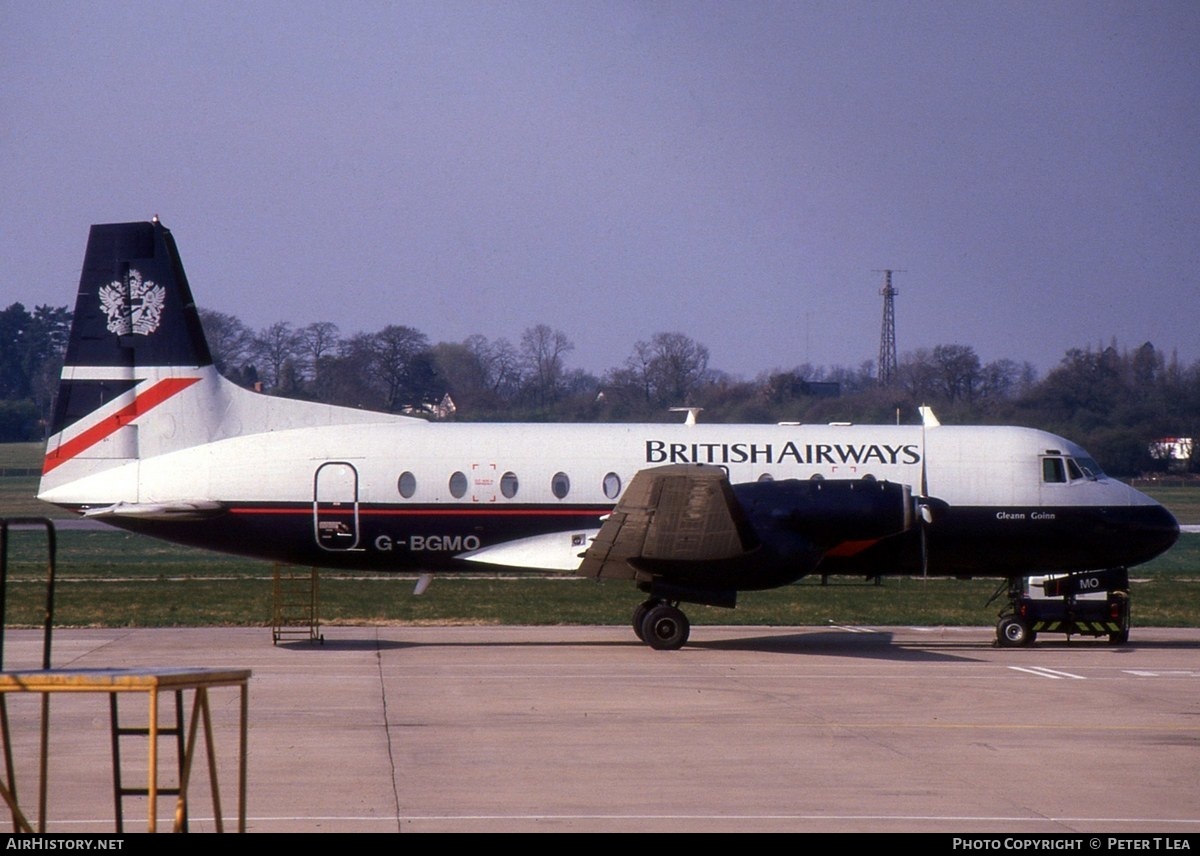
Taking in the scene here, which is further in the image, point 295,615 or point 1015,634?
point 295,615

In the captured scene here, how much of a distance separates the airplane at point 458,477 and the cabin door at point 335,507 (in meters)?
0.02

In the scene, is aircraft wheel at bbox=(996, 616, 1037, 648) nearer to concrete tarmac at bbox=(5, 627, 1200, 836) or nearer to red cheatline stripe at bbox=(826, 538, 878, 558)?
concrete tarmac at bbox=(5, 627, 1200, 836)

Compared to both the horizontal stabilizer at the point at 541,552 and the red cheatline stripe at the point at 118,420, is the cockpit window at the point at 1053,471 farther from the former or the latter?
the red cheatline stripe at the point at 118,420

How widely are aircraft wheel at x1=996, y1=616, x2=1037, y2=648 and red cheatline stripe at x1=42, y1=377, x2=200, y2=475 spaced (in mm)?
13283

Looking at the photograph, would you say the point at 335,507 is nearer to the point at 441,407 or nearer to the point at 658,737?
the point at 658,737

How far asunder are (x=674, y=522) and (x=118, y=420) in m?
8.87

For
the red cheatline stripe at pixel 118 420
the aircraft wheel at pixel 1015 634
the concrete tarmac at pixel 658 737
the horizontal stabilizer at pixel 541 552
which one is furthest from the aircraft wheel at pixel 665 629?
the red cheatline stripe at pixel 118 420

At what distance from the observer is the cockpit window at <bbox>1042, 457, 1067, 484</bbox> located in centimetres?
2070

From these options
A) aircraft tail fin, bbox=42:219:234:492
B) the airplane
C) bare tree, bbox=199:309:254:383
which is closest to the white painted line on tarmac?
the airplane

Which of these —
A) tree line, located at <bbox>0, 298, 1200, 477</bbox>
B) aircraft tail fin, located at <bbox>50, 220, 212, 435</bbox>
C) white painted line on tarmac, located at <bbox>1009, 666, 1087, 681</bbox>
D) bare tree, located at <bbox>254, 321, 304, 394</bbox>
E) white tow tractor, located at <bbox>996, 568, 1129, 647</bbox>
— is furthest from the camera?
bare tree, located at <bbox>254, 321, 304, 394</bbox>

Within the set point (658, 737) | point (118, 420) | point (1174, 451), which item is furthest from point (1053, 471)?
point (1174, 451)

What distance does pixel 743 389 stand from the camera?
38.0m

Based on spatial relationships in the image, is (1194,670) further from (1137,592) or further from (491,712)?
(1137,592)
